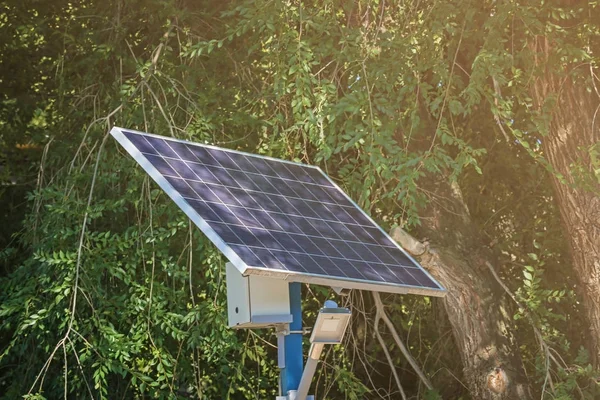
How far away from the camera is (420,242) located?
23.2 ft

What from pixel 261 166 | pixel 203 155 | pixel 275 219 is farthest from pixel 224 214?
pixel 261 166

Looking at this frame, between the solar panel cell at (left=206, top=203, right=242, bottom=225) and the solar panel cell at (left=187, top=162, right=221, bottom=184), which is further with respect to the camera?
the solar panel cell at (left=187, top=162, right=221, bottom=184)

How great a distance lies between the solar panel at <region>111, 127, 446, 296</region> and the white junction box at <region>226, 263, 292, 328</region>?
0.14 metres

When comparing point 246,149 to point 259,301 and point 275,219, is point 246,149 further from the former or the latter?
point 259,301

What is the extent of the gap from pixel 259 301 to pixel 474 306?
3369 mm

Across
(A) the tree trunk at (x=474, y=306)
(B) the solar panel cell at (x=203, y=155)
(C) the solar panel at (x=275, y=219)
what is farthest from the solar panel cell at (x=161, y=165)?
(A) the tree trunk at (x=474, y=306)

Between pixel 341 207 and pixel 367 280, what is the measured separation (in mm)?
951

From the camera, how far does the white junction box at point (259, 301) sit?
4109mm

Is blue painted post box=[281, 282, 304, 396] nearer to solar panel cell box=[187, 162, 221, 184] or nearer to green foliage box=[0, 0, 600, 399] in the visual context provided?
solar panel cell box=[187, 162, 221, 184]

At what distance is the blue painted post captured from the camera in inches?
164

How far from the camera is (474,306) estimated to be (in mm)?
7234

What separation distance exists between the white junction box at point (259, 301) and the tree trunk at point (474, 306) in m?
2.96

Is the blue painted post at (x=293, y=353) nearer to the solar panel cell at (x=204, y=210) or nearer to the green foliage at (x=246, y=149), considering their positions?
the solar panel cell at (x=204, y=210)

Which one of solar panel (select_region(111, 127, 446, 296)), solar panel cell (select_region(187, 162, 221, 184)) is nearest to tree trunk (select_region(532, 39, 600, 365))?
solar panel (select_region(111, 127, 446, 296))
